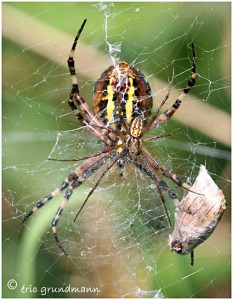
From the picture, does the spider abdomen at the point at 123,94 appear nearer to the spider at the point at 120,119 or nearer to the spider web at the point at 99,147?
the spider at the point at 120,119

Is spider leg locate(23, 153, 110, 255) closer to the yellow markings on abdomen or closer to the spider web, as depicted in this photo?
the spider web

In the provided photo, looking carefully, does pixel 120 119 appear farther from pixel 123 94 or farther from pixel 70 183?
pixel 70 183

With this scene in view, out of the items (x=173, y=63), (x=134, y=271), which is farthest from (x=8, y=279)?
(x=173, y=63)

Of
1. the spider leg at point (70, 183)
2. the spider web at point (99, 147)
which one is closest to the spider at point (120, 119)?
the spider leg at point (70, 183)

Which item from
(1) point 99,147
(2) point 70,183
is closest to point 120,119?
(1) point 99,147

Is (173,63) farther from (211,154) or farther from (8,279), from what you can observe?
(8,279)

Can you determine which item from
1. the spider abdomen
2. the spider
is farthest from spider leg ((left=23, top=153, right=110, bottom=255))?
the spider abdomen

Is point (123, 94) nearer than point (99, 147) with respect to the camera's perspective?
Yes
